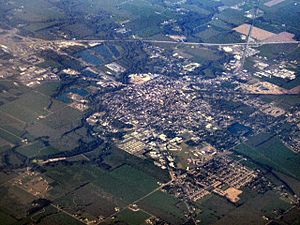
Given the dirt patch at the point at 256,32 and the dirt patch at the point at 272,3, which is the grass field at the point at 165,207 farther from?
the dirt patch at the point at 272,3

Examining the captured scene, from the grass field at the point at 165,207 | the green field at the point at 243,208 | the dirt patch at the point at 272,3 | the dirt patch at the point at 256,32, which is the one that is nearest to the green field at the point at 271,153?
the green field at the point at 243,208

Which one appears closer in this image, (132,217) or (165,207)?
(132,217)

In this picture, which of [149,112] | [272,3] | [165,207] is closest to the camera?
[165,207]

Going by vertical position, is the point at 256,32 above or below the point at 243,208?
above

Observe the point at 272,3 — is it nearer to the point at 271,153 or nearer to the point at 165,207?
the point at 271,153

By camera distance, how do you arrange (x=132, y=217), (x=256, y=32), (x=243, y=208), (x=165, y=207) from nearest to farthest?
(x=132, y=217), (x=165, y=207), (x=243, y=208), (x=256, y=32)

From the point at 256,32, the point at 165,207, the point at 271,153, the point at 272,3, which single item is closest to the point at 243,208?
the point at 165,207

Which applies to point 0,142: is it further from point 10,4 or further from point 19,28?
point 10,4

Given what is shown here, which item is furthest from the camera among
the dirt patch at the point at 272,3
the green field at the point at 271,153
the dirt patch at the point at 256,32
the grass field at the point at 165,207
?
the dirt patch at the point at 272,3

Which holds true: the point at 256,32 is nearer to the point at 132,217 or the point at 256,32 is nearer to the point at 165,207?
the point at 165,207

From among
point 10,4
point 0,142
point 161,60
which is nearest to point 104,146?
point 0,142

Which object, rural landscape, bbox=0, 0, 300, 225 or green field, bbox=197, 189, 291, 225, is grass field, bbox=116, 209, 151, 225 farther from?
green field, bbox=197, 189, 291, 225
